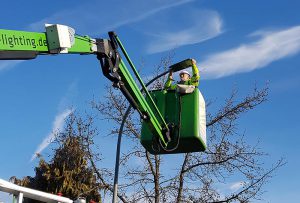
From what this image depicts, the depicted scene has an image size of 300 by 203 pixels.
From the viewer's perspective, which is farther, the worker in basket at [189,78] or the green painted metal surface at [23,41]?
the worker in basket at [189,78]

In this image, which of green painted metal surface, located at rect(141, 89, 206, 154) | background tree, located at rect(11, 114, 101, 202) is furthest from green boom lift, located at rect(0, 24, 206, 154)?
background tree, located at rect(11, 114, 101, 202)

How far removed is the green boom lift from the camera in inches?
268

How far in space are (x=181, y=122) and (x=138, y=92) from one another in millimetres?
1470

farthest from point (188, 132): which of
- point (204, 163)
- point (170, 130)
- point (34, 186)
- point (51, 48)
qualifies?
point (34, 186)

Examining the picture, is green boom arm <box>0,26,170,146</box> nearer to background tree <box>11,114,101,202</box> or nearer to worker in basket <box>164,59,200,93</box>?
worker in basket <box>164,59,200,93</box>

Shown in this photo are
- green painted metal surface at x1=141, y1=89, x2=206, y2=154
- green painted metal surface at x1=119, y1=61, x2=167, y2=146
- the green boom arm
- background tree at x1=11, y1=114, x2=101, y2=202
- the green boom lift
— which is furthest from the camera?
background tree at x1=11, y1=114, x2=101, y2=202

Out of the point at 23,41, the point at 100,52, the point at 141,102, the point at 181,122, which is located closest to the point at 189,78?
the point at 181,122

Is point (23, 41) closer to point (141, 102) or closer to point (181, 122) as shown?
point (141, 102)

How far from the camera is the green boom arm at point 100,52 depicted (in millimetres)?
6625

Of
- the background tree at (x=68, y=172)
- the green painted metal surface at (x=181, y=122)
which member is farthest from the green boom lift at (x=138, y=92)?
the background tree at (x=68, y=172)

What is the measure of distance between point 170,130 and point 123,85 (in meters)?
2.23

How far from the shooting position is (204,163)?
70.7 ft

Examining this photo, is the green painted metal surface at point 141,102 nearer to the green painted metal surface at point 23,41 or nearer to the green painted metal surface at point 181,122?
the green painted metal surface at point 181,122

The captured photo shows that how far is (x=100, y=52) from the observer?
321 inches
